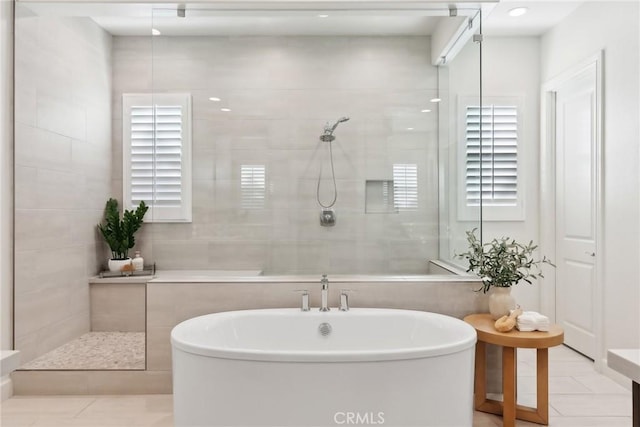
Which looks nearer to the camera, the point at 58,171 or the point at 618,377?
the point at 618,377

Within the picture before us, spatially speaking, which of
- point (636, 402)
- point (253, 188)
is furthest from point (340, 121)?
point (636, 402)

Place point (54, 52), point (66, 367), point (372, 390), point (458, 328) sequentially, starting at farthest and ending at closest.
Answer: point (54, 52) < point (66, 367) < point (458, 328) < point (372, 390)

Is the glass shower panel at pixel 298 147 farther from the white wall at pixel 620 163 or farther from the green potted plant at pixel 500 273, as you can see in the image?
the white wall at pixel 620 163

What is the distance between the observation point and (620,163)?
3.08m

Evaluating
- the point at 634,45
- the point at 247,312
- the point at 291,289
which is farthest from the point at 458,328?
the point at 634,45

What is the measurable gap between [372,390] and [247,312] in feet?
3.20

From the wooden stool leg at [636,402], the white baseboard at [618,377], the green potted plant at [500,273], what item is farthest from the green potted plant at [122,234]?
the white baseboard at [618,377]

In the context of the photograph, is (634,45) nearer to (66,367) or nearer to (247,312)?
(247,312)

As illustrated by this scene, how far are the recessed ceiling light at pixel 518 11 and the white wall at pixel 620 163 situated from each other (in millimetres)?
454

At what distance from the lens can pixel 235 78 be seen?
9.52 feet

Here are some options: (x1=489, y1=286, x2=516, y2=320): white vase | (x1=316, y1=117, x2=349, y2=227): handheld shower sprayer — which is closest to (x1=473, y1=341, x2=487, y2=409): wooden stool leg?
(x1=489, y1=286, x2=516, y2=320): white vase

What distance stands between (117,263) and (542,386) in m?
3.11

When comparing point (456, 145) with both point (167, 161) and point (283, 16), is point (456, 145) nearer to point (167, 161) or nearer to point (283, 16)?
A: point (283, 16)

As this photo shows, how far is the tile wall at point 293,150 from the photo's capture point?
2.89 m
